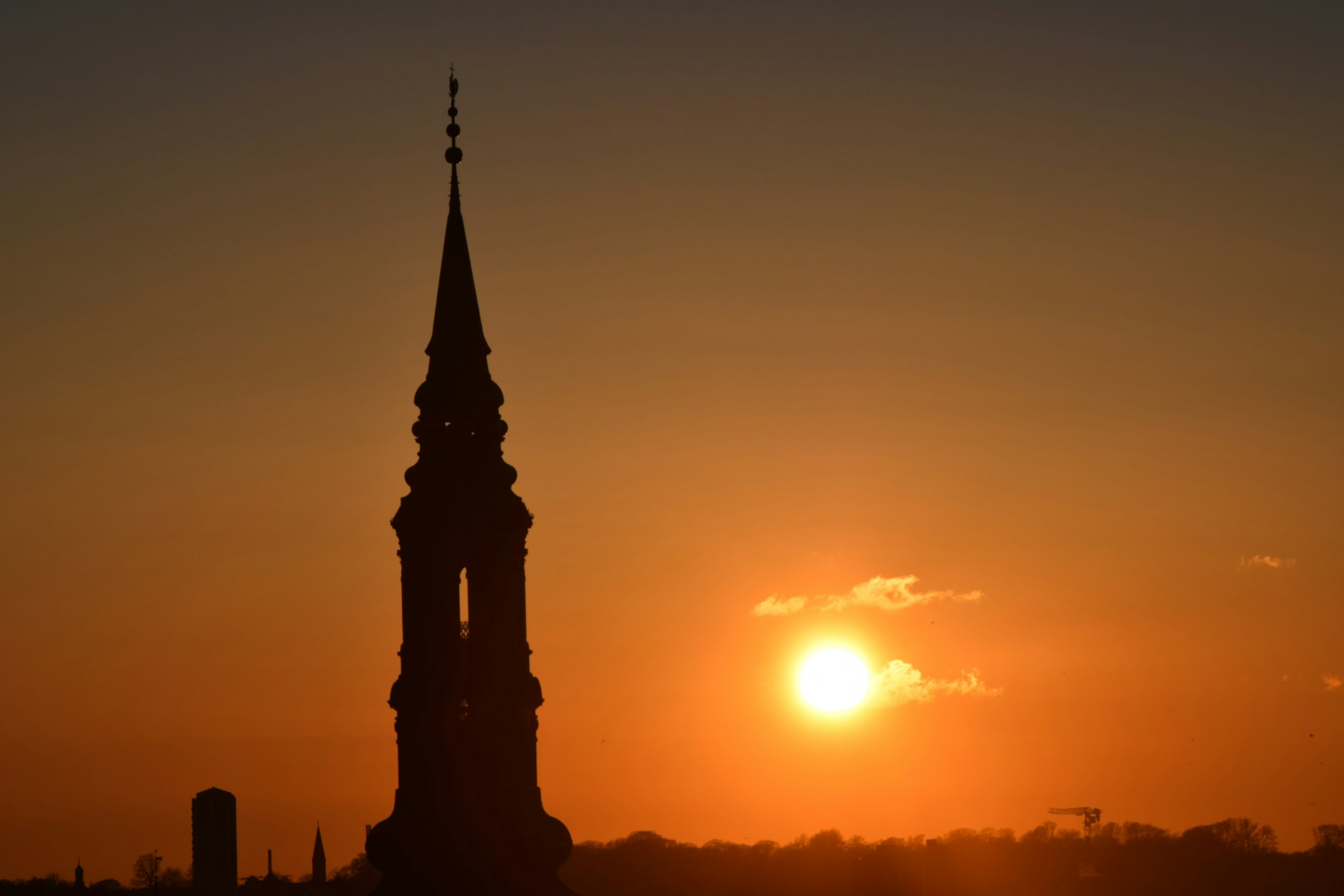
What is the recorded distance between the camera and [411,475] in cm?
7188

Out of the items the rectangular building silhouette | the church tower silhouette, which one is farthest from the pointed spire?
the rectangular building silhouette

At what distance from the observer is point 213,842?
59219mm

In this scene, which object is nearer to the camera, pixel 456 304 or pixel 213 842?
pixel 213 842

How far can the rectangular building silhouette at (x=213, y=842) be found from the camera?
58.9 meters

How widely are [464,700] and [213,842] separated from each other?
12.1 metres

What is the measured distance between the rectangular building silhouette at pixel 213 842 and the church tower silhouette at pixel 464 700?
33.9 feet

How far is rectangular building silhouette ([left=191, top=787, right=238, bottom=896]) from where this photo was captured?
58938 mm

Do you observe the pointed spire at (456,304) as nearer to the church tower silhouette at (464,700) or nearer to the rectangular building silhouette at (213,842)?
the church tower silhouette at (464,700)

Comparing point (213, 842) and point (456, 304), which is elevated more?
point (456, 304)

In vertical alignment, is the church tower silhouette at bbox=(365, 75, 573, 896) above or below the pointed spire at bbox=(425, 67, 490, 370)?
below

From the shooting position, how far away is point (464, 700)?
6988 cm

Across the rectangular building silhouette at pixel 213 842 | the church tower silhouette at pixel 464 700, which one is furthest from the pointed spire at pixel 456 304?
the rectangular building silhouette at pixel 213 842

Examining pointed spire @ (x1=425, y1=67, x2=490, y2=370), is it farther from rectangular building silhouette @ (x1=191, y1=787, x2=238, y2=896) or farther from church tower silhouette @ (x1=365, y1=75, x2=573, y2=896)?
rectangular building silhouette @ (x1=191, y1=787, x2=238, y2=896)

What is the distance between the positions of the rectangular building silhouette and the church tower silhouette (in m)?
10.3
